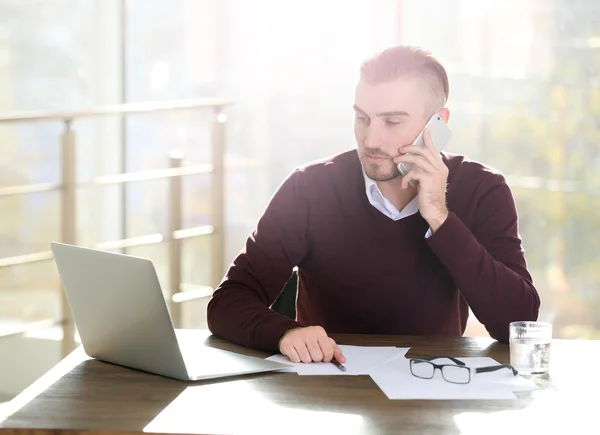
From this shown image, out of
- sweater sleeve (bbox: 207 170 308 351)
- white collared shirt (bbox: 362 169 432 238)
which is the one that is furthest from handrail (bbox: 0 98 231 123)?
white collared shirt (bbox: 362 169 432 238)

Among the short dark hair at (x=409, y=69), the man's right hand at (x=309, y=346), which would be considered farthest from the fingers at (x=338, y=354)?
the short dark hair at (x=409, y=69)

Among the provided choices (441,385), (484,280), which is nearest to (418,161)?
(484,280)

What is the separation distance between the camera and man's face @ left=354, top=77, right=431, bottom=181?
2.05m

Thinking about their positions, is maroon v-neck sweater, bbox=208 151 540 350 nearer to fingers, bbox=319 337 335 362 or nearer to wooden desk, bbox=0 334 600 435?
fingers, bbox=319 337 335 362

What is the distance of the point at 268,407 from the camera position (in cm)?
140

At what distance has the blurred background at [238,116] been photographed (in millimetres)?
3963

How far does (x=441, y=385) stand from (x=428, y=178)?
0.60 metres

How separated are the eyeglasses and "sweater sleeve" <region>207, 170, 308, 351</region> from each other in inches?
Answer: 10.9

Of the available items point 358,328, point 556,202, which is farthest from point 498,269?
point 556,202

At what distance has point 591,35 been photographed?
12.9ft

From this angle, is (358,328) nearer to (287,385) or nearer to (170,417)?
(287,385)

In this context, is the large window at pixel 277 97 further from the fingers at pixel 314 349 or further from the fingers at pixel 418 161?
the fingers at pixel 314 349

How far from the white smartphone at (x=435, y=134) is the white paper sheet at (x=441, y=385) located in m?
0.57

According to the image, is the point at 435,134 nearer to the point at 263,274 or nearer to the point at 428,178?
the point at 428,178
